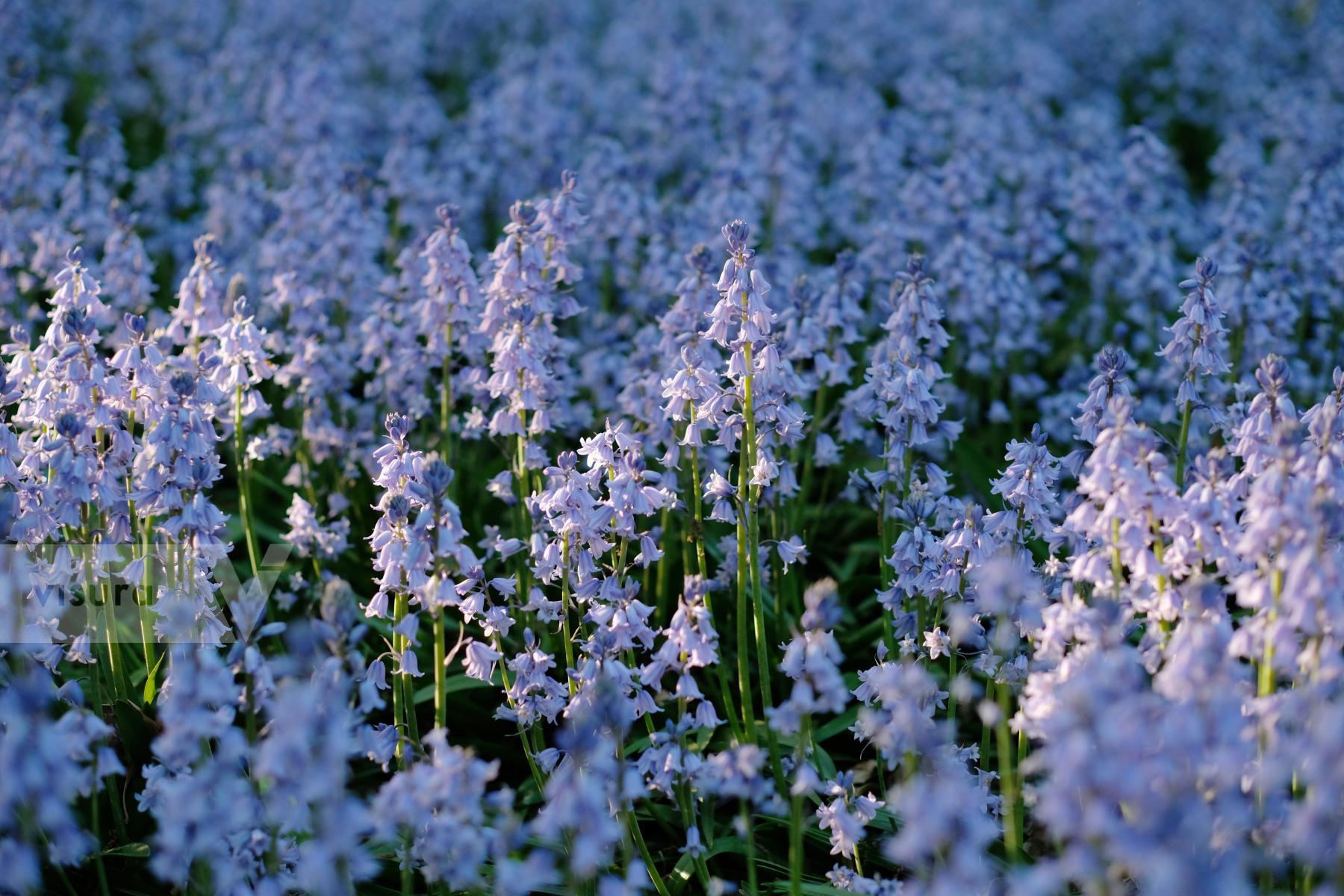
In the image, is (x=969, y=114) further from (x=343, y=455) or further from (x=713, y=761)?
(x=713, y=761)

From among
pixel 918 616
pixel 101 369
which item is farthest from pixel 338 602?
pixel 918 616

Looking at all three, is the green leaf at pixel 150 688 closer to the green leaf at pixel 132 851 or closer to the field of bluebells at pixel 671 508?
the field of bluebells at pixel 671 508

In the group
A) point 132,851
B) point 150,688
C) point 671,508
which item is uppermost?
point 671,508

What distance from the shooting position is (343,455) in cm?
809

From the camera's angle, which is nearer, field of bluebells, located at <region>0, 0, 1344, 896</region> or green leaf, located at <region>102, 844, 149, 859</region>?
field of bluebells, located at <region>0, 0, 1344, 896</region>

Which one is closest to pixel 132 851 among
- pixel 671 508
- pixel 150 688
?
pixel 150 688

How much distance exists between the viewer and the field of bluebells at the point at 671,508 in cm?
362

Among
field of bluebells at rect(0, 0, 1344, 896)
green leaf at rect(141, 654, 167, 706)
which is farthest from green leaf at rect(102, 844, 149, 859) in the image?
green leaf at rect(141, 654, 167, 706)

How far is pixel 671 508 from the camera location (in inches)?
214

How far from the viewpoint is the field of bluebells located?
3.62 meters

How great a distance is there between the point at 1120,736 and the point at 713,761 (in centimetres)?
144

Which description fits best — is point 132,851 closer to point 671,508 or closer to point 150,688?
point 150,688

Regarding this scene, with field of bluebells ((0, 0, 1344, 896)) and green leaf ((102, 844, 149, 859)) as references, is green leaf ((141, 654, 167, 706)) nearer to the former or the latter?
field of bluebells ((0, 0, 1344, 896))

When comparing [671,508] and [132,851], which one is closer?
[132,851]
